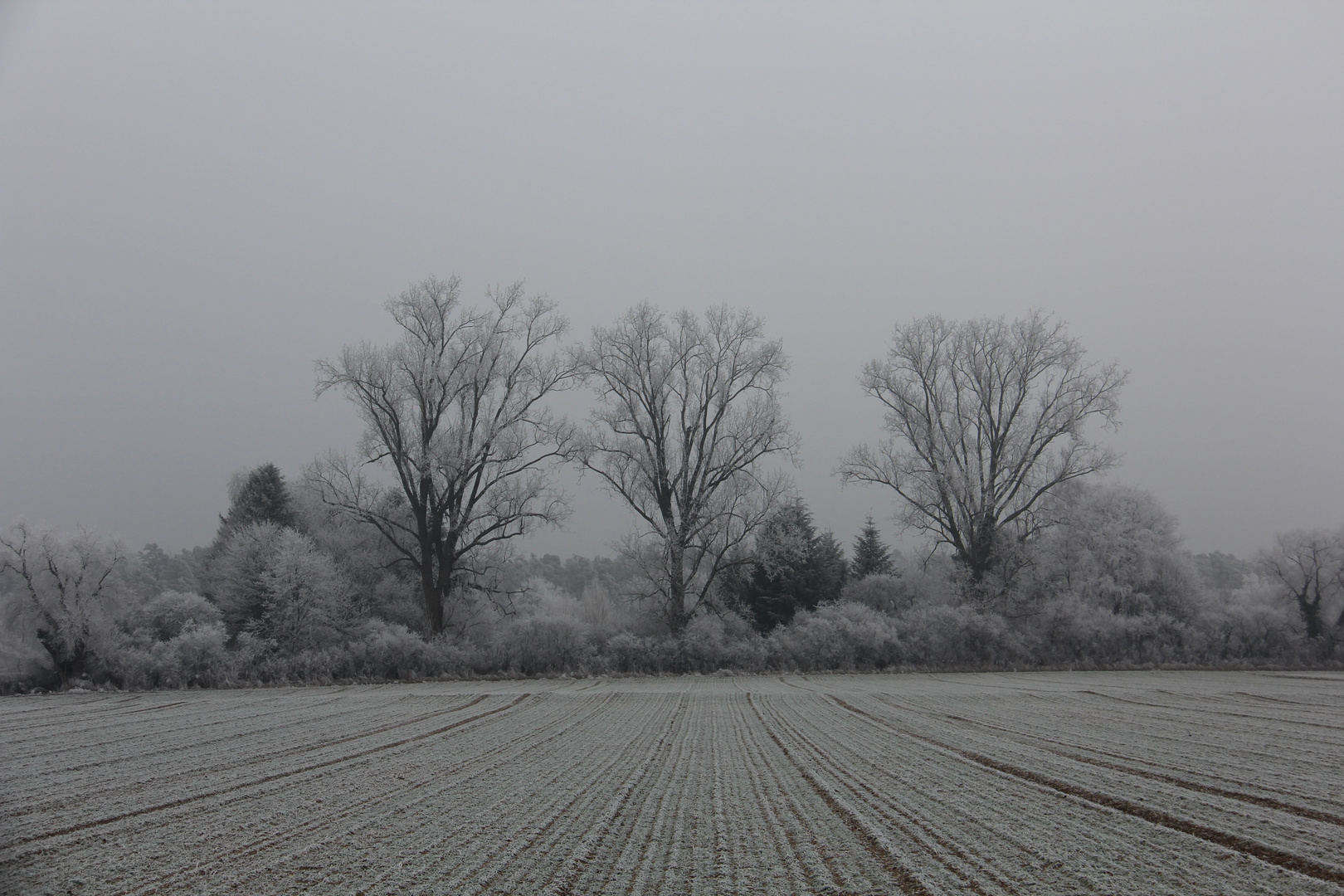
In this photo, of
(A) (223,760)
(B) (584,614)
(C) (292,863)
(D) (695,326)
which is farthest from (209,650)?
(C) (292,863)

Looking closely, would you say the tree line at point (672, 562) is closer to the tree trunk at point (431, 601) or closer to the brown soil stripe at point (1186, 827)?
the tree trunk at point (431, 601)

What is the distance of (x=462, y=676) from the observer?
87.6 ft

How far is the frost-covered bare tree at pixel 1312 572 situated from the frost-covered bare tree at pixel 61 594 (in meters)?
46.4

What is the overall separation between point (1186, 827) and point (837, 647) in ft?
75.5

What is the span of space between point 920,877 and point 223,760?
9020 mm

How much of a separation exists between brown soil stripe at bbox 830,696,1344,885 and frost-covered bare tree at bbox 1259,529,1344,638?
3130 centimetres

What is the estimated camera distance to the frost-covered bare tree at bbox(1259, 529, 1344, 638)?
1202 inches

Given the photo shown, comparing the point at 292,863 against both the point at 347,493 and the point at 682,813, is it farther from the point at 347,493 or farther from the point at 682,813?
the point at 347,493

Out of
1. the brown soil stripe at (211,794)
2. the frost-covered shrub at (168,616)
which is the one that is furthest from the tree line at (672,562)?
the brown soil stripe at (211,794)

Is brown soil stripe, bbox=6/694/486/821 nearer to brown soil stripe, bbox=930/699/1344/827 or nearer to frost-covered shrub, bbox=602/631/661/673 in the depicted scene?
brown soil stripe, bbox=930/699/1344/827

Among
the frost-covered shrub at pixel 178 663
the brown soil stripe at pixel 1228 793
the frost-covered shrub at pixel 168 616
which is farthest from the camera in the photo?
the frost-covered shrub at pixel 168 616

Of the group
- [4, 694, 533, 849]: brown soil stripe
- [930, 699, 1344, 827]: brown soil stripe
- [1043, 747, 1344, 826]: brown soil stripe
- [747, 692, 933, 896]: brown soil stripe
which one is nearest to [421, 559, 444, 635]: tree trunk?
[4, 694, 533, 849]: brown soil stripe

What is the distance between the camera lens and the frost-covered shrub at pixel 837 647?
2833 cm

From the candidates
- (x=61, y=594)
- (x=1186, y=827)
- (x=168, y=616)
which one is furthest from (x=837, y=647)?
(x=61, y=594)
